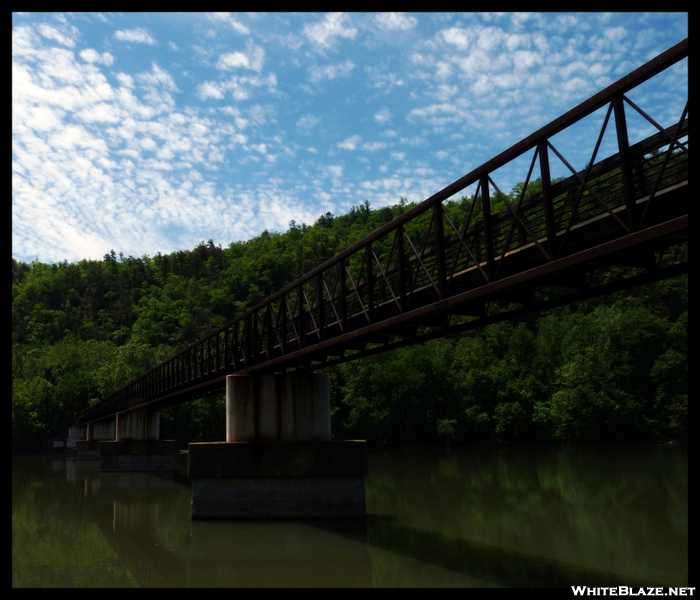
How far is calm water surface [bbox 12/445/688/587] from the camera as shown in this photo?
51.1ft

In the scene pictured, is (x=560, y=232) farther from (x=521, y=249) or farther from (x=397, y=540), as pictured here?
(x=397, y=540)

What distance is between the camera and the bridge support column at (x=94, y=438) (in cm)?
8000

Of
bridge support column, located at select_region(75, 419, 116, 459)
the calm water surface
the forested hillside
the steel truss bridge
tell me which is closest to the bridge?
the steel truss bridge

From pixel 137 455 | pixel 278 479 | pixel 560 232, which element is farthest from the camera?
pixel 137 455

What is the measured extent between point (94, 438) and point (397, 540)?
231ft

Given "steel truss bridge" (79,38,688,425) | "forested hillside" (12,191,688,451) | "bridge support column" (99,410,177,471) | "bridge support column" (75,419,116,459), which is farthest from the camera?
"bridge support column" (75,419,116,459)

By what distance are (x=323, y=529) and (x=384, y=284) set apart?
9.07 meters

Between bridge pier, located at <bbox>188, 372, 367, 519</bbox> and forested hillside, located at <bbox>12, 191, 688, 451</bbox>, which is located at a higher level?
forested hillside, located at <bbox>12, 191, 688, 451</bbox>

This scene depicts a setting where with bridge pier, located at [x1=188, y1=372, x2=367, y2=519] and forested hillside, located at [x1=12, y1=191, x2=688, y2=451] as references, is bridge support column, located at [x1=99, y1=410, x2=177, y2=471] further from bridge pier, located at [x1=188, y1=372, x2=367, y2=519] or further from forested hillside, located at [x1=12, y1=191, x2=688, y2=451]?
bridge pier, located at [x1=188, y1=372, x2=367, y2=519]

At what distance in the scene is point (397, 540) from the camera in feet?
66.5

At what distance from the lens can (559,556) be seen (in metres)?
17.3

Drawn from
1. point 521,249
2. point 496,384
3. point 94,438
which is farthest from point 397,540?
point 496,384

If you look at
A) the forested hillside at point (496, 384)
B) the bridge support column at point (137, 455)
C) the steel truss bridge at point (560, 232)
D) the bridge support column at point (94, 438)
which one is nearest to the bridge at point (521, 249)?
the steel truss bridge at point (560, 232)

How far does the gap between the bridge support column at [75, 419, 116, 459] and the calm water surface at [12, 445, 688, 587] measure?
4450 cm
